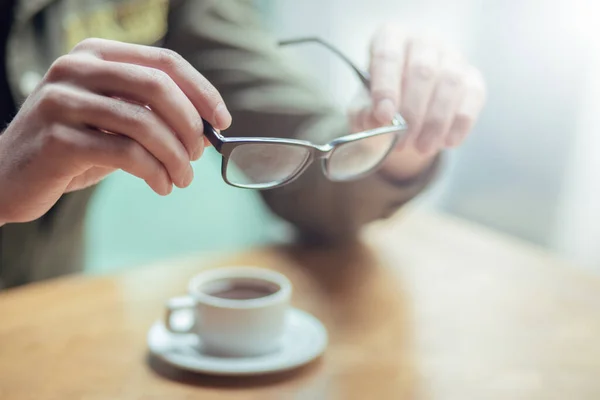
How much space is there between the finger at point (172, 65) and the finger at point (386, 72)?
0.61ft

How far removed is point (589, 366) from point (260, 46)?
1.45 feet

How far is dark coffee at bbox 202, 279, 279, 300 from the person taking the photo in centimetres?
62

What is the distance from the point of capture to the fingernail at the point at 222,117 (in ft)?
1.37

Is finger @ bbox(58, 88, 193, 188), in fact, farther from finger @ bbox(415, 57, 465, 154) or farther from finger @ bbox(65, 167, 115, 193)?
finger @ bbox(415, 57, 465, 154)

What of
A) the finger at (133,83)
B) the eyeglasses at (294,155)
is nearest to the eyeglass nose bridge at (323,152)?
the eyeglasses at (294,155)

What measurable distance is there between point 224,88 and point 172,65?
0.12 meters

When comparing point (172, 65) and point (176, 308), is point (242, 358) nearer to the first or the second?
point (176, 308)

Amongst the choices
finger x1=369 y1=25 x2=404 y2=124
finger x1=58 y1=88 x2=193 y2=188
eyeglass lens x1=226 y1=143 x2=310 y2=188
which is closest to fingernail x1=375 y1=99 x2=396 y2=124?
finger x1=369 y1=25 x2=404 y2=124

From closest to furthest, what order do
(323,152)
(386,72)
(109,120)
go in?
(109,120) → (323,152) → (386,72)

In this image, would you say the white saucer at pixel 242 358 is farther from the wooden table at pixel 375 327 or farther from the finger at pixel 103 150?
the finger at pixel 103 150

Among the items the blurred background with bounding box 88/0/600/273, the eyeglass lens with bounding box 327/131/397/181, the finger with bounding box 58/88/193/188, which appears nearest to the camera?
the finger with bounding box 58/88/193/188

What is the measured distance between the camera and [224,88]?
0.54m

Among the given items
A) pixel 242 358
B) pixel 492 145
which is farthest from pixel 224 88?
pixel 492 145

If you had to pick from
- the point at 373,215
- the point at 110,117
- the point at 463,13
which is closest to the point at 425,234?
the point at 373,215
